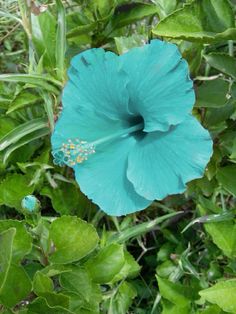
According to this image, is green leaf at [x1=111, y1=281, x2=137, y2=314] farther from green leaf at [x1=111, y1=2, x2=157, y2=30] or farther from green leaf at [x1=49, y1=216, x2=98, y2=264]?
green leaf at [x1=111, y1=2, x2=157, y2=30]

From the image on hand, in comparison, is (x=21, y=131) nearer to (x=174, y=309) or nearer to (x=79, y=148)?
(x=79, y=148)

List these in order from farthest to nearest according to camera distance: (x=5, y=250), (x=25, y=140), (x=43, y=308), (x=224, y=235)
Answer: (x=25, y=140), (x=224, y=235), (x=43, y=308), (x=5, y=250)

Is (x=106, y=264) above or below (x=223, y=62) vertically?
below

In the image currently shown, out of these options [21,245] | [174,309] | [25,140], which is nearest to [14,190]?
[25,140]

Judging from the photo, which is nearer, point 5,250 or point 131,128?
point 5,250

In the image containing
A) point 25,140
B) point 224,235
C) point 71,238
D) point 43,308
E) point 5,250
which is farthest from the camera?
point 25,140

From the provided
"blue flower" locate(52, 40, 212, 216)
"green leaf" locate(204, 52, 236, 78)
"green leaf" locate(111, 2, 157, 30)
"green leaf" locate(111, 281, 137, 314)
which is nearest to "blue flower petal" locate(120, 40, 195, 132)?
"blue flower" locate(52, 40, 212, 216)

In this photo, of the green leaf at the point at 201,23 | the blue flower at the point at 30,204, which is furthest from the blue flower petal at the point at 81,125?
the green leaf at the point at 201,23

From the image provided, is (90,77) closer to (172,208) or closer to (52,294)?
(52,294)
